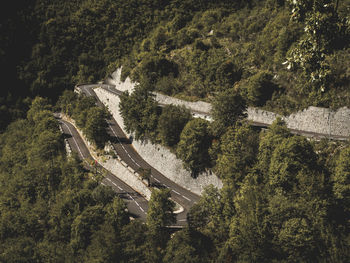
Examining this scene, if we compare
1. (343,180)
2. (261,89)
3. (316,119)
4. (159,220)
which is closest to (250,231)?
(159,220)

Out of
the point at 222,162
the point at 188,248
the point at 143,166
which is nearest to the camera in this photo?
the point at 188,248

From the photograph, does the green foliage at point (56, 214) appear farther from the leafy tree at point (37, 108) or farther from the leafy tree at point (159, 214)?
the leafy tree at point (37, 108)

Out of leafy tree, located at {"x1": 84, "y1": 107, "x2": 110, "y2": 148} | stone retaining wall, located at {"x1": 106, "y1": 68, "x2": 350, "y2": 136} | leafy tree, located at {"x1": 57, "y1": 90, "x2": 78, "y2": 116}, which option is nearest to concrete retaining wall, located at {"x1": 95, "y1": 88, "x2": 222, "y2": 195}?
leafy tree, located at {"x1": 84, "y1": 107, "x2": 110, "y2": 148}

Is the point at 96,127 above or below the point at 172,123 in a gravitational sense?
above

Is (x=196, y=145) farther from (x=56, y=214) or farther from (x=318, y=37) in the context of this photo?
(x=318, y=37)

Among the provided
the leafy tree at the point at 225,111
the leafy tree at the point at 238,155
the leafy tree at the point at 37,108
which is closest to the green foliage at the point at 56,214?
the leafy tree at the point at 238,155

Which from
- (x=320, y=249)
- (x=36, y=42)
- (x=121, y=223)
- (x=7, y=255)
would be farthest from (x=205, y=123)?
(x=36, y=42)
